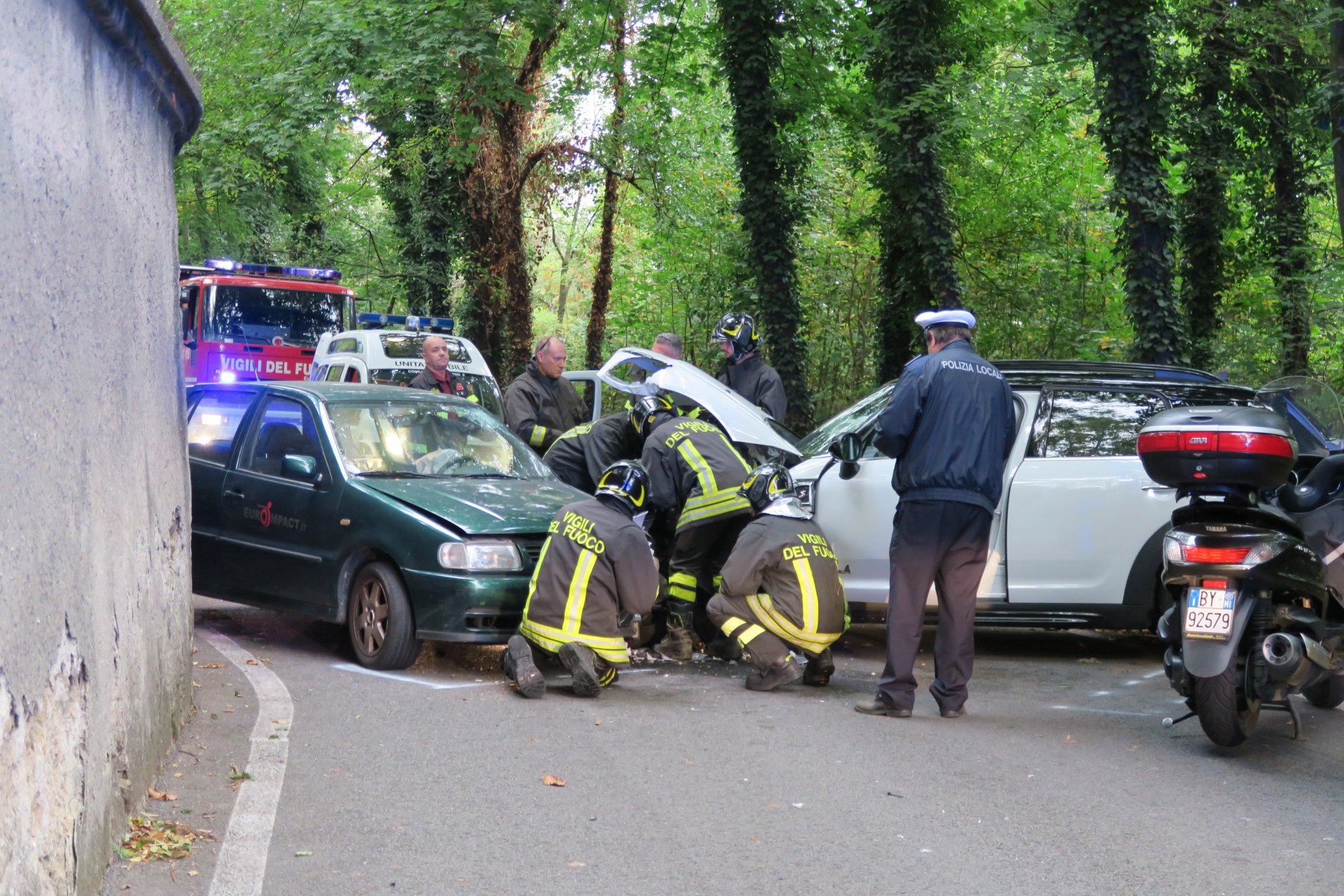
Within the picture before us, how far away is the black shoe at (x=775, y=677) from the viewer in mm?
7824

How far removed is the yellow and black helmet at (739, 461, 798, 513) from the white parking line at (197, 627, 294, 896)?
2835mm

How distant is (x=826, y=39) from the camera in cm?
1872

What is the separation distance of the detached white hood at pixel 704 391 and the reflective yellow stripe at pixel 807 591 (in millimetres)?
852

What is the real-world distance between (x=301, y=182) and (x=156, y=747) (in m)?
29.7

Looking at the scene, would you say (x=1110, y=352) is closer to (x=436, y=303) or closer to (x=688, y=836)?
(x=436, y=303)

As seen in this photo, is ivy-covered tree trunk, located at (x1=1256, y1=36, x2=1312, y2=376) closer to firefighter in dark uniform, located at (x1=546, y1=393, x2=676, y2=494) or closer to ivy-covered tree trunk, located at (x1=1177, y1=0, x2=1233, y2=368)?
ivy-covered tree trunk, located at (x1=1177, y1=0, x2=1233, y2=368)

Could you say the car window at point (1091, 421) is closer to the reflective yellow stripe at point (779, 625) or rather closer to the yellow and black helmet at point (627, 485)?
the reflective yellow stripe at point (779, 625)

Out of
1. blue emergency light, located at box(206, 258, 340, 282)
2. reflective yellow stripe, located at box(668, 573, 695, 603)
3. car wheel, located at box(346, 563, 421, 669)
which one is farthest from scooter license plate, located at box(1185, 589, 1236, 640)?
blue emergency light, located at box(206, 258, 340, 282)

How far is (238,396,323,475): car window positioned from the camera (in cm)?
888

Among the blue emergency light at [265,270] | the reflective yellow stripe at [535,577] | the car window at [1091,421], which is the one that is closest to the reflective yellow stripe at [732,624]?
the reflective yellow stripe at [535,577]

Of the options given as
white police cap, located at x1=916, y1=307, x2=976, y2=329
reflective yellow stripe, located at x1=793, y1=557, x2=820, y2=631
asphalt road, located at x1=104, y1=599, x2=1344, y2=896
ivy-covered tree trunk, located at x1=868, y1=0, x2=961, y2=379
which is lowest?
asphalt road, located at x1=104, y1=599, x2=1344, y2=896

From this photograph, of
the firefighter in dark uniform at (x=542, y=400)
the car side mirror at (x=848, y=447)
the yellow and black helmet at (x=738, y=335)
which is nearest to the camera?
the car side mirror at (x=848, y=447)

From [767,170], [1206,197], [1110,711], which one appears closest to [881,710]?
[1110,711]

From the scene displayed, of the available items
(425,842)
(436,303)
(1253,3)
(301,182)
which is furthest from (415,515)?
(301,182)
